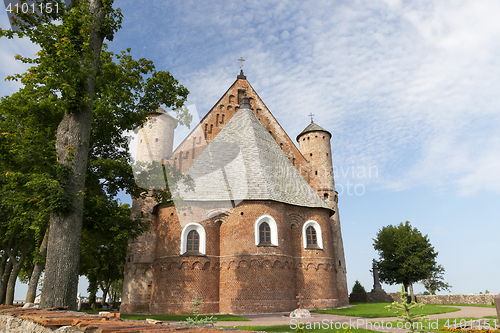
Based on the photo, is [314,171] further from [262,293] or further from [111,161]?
[111,161]

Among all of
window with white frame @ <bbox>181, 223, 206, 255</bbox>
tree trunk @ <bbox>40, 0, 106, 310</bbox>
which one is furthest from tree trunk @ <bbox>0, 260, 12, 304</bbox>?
tree trunk @ <bbox>40, 0, 106, 310</bbox>

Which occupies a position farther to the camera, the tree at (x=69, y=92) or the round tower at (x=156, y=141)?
the round tower at (x=156, y=141)

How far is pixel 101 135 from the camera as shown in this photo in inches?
618

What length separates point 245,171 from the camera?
998 inches

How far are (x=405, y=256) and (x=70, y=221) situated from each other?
40667mm

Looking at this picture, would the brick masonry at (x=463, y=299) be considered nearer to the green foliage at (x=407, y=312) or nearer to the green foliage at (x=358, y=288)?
the green foliage at (x=358, y=288)

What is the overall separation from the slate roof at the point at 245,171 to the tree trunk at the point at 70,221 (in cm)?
1156

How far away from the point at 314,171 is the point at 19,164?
26027mm

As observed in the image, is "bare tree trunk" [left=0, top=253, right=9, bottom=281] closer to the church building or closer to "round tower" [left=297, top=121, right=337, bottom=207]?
the church building

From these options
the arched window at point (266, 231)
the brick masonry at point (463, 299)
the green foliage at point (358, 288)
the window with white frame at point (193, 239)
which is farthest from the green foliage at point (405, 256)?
the window with white frame at point (193, 239)

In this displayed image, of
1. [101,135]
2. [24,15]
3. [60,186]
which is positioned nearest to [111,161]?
[101,135]

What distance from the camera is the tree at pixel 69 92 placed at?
32.3 feet

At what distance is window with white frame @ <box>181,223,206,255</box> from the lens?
22422mm

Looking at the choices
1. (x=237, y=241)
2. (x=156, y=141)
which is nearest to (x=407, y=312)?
(x=237, y=241)
